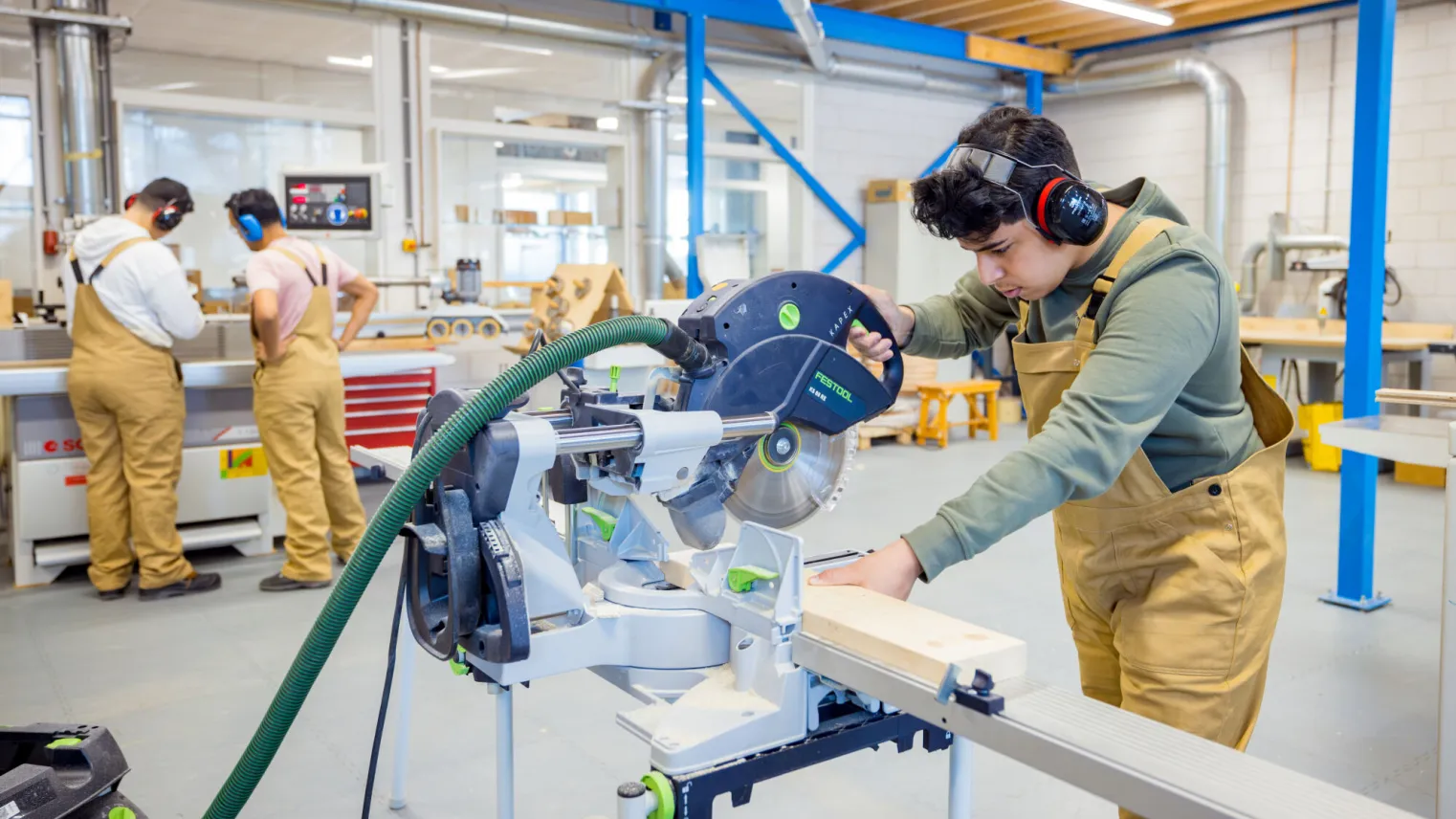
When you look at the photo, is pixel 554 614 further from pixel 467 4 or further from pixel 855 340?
pixel 467 4

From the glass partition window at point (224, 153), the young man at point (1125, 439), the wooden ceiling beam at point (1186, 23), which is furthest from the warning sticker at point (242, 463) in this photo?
the wooden ceiling beam at point (1186, 23)

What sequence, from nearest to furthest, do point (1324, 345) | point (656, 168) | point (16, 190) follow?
point (16, 190)
point (1324, 345)
point (656, 168)

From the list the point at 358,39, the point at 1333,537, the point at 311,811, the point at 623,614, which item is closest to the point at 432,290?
the point at 358,39

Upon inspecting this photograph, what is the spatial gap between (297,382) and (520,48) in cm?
350

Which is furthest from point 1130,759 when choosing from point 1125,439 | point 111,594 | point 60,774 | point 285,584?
point 111,594

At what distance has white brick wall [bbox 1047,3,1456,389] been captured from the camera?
702 centimetres

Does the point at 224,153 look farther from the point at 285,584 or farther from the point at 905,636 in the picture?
the point at 905,636

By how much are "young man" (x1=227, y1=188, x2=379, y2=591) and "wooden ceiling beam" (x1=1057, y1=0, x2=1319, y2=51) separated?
20.4 ft

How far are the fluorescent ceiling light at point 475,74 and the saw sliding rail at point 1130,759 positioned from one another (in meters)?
6.12

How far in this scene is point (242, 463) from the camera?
4355 mm

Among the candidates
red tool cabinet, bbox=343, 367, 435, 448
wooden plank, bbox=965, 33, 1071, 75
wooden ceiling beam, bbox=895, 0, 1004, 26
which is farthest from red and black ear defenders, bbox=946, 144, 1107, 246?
wooden plank, bbox=965, 33, 1071, 75

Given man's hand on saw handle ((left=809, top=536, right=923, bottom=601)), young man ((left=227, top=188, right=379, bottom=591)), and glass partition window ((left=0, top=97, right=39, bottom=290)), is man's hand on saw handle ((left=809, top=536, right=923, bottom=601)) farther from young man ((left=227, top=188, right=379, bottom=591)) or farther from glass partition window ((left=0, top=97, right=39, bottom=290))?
glass partition window ((left=0, top=97, right=39, bottom=290))

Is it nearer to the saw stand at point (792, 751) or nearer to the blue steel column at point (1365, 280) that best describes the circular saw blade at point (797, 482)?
the saw stand at point (792, 751)

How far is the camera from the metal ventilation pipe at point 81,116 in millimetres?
5129
